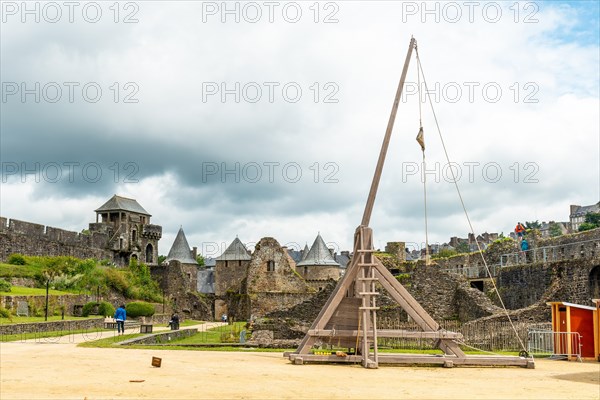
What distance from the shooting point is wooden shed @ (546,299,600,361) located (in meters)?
19.8

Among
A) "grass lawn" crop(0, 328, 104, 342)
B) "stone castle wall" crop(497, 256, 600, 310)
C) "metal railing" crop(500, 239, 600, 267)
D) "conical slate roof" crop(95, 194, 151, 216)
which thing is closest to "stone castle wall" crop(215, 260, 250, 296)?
"conical slate roof" crop(95, 194, 151, 216)

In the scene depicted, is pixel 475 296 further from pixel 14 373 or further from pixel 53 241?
pixel 53 241

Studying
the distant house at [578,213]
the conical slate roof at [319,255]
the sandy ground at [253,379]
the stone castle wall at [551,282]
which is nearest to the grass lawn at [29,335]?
the sandy ground at [253,379]

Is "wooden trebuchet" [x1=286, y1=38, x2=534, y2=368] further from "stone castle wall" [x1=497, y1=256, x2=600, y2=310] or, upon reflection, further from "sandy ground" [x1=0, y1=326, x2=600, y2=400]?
"stone castle wall" [x1=497, y1=256, x2=600, y2=310]

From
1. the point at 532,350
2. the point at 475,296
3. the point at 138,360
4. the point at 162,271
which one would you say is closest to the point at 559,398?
the point at 138,360

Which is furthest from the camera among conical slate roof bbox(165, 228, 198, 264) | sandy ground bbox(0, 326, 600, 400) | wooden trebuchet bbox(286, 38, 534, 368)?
conical slate roof bbox(165, 228, 198, 264)

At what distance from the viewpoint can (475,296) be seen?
31.8 m

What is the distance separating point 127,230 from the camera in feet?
245

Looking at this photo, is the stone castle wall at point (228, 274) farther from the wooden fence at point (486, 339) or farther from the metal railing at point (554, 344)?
the metal railing at point (554, 344)

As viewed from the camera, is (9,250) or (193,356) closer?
(193,356)

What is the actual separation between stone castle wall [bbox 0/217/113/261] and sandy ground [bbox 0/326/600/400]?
3602 cm

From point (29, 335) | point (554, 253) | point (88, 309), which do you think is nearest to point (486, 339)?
point (554, 253)

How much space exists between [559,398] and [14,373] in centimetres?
935

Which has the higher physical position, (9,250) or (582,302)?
(9,250)
